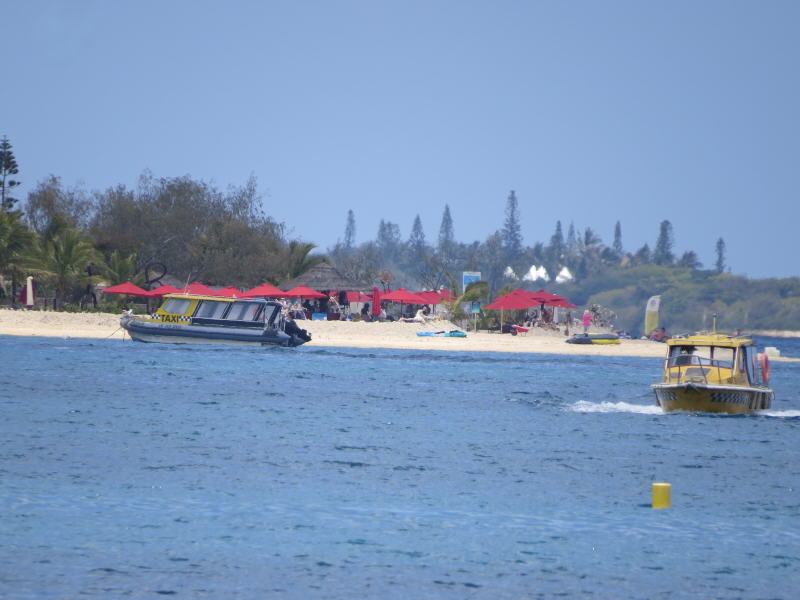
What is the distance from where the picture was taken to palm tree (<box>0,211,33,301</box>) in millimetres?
53969

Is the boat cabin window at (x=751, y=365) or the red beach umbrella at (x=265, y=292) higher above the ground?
the red beach umbrella at (x=265, y=292)

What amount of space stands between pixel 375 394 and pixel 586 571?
21.1m

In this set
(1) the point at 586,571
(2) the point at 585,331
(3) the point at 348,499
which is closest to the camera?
(1) the point at 586,571

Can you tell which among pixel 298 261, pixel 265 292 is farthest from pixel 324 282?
pixel 298 261

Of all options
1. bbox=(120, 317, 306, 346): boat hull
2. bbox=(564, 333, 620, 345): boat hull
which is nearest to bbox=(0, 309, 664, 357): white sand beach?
bbox=(564, 333, 620, 345): boat hull

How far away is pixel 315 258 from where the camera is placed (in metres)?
75.4

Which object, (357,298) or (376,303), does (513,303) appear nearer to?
(376,303)

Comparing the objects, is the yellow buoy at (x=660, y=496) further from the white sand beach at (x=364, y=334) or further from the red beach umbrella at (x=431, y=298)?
the red beach umbrella at (x=431, y=298)

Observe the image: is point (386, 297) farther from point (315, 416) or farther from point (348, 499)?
point (348, 499)

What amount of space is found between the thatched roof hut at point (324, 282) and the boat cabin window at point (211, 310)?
1636 cm

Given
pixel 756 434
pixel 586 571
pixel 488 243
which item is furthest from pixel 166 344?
pixel 488 243

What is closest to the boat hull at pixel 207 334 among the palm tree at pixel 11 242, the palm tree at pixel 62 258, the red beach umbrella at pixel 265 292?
the palm tree at pixel 11 242

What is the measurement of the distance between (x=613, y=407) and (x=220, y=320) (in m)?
22.6

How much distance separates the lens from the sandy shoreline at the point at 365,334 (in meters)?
Result: 55.6
